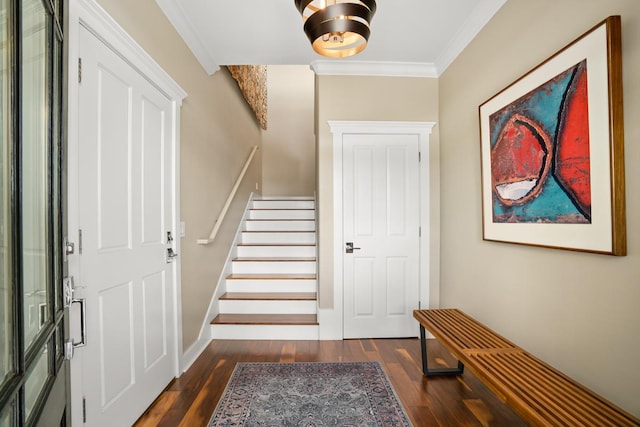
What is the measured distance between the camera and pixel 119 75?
168 centimetres

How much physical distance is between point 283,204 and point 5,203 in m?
4.45

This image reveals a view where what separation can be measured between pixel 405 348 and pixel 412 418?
40.7 inches

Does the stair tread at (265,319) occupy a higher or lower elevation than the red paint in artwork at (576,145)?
lower

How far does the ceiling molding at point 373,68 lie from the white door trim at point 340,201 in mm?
473

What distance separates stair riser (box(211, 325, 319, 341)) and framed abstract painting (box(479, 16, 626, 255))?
1.89 meters

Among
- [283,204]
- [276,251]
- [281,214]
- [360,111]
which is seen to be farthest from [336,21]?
[283,204]

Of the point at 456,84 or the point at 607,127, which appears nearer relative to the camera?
the point at 607,127

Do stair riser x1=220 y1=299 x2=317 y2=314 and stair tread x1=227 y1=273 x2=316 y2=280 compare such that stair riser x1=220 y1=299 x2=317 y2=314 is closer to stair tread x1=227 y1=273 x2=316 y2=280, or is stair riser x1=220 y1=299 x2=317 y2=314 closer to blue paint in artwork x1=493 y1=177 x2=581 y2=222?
stair tread x1=227 y1=273 x2=316 y2=280

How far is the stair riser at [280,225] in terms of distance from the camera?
4.46 metres

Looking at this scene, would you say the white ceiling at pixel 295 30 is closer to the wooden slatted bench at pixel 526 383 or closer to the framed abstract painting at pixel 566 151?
the framed abstract painting at pixel 566 151

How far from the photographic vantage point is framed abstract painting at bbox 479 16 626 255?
4.16 ft

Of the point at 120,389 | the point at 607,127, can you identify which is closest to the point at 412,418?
the point at 120,389

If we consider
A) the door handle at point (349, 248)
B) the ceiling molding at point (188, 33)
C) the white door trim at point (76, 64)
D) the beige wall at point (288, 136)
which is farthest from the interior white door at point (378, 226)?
the beige wall at point (288, 136)

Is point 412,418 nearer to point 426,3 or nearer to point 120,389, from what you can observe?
point 120,389
